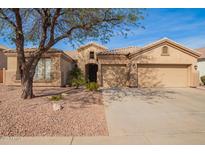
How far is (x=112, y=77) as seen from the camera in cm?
2017

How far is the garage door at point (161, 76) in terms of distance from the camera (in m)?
20.2

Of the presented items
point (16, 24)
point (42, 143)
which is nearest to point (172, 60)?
point (16, 24)

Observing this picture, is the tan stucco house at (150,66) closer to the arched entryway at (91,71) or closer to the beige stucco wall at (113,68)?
the beige stucco wall at (113,68)

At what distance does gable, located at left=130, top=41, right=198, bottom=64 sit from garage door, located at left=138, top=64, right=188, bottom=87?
547 mm

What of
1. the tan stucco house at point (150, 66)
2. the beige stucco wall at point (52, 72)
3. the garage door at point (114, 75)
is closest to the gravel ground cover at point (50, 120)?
the beige stucco wall at point (52, 72)

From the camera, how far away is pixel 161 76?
20359mm

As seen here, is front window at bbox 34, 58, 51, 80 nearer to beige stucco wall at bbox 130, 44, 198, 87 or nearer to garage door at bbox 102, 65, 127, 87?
garage door at bbox 102, 65, 127, 87

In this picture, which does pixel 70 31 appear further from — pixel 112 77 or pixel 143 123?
pixel 112 77

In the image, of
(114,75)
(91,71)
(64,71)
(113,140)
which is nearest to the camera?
(113,140)

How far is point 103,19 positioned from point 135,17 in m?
1.56

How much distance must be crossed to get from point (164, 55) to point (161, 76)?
200 cm

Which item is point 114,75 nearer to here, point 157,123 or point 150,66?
point 150,66

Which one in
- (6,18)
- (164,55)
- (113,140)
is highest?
(6,18)

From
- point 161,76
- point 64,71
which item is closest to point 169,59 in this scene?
point 161,76
